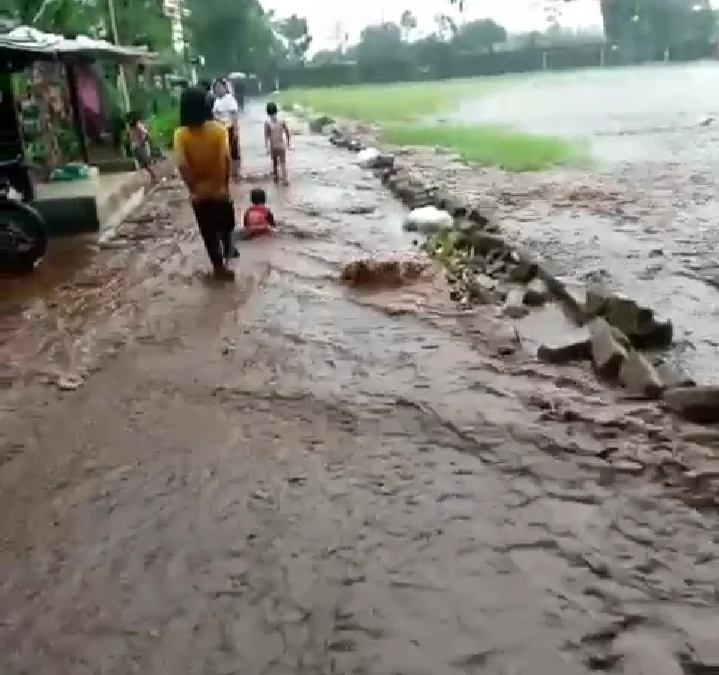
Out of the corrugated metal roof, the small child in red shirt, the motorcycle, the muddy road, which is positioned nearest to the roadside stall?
the corrugated metal roof

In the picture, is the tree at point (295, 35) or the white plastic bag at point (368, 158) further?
the tree at point (295, 35)

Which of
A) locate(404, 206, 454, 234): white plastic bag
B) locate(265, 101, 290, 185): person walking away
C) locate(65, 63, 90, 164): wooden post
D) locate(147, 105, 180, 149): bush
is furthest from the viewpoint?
locate(147, 105, 180, 149): bush

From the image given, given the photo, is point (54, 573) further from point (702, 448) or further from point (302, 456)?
point (702, 448)

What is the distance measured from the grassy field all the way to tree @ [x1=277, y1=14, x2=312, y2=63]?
53.4ft

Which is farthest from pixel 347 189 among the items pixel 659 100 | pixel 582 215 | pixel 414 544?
pixel 659 100

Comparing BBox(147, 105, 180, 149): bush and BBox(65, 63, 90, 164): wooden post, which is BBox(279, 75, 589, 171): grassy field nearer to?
BBox(147, 105, 180, 149): bush

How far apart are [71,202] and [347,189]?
5.95 metres

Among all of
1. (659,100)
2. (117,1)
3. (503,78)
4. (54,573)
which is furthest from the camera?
(503,78)

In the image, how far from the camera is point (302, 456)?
18.8 ft

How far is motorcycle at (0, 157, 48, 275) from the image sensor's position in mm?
10469

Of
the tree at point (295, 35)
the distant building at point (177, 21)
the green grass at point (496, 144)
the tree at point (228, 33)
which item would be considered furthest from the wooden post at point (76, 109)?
the tree at point (295, 35)

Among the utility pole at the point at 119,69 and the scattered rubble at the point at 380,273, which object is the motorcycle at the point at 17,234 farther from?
the utility pole at the point at 119,69

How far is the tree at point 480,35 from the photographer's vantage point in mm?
73250

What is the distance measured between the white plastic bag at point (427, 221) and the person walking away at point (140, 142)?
7.52 m
